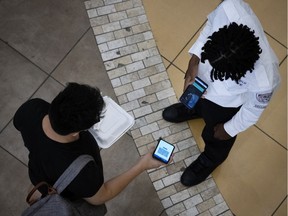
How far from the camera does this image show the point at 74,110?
140 centimetres

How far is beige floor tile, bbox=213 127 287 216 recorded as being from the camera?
2748mm

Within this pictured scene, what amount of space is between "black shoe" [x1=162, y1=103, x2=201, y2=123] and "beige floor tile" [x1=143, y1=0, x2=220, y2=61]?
498 mm

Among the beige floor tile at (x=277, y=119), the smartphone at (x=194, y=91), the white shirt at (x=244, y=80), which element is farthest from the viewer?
the beige floor tile at (x=277, y=119)

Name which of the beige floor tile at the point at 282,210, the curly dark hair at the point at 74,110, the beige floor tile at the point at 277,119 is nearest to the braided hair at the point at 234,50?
the curly dark hair at the point at 74,110

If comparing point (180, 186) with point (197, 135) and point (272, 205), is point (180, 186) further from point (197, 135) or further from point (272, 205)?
point (272, 205)

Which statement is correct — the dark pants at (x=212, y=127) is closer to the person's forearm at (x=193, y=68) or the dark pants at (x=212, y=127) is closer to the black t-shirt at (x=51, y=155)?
the person's forearm at (x=193, y=68)

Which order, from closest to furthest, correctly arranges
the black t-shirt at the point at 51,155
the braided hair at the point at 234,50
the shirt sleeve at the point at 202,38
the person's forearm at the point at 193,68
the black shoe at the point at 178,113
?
1. the black t-shirt at the point at 51,155
2. the braided hair at the point at 234,50
3. the shirt sleeve at the point at 202,38
4. the person's forearm at the point at 193,68
5. the black shoe at the point at 178,113

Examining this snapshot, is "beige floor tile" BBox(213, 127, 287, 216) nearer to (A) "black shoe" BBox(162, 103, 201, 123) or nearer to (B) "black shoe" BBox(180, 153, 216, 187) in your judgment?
(B) "black shoe" BBox(180, 153, 216, 187)

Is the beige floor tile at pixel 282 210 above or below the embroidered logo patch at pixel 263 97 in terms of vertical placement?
below

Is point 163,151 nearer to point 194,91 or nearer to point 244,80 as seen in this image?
point 194,91

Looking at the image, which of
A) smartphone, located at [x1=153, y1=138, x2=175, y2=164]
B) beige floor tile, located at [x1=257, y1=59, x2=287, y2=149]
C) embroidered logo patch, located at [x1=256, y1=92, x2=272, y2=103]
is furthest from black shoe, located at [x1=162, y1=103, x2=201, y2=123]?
embroidered logo patch, located at [x1=256, y1=92, x2=272, y2=103]

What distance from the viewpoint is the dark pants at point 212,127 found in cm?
234

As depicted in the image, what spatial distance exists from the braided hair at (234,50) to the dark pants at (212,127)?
652 millimetres

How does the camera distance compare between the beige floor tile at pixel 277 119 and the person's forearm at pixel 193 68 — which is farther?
the beige floor tile at pixel 277 119
